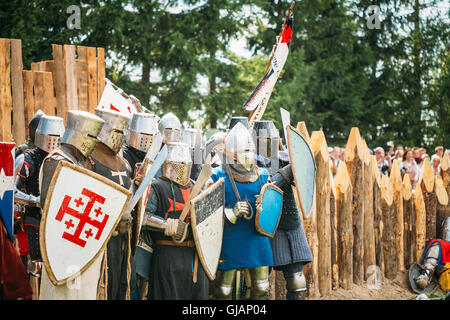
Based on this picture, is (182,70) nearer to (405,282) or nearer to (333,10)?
(333,10)

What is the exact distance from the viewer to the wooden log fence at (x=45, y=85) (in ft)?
21.5

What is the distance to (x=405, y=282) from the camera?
24.2ft

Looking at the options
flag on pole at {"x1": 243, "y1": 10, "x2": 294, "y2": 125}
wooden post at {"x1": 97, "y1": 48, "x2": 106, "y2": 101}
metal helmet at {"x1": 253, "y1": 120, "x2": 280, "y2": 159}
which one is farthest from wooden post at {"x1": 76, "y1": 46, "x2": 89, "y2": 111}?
metal helmet at {"x1": 253, "y1": 120, "x2": 280, "y2": 159}

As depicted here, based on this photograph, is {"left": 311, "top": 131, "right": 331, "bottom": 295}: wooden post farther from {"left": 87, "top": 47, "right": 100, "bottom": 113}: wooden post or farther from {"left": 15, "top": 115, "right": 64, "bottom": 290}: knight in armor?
{"left": 87, "top": 47, "right": 100, "bottom": 113}: wooden post

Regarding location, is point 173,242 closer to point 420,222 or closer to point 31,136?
point 31,136

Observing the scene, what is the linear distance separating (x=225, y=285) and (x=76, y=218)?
5.50 feet

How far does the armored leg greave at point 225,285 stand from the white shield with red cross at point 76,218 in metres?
1.41

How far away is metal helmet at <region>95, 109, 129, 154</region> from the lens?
388 cm

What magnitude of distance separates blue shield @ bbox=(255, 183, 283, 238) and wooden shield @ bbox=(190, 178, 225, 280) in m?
0.32

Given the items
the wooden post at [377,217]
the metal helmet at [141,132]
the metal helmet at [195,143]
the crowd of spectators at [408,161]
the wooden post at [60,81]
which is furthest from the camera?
the crowd of spectators at [408,161]

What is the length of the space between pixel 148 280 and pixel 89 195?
123 cm

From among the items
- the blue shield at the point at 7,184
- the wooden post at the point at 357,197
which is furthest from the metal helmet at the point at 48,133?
the wooden post at the point at 357,197

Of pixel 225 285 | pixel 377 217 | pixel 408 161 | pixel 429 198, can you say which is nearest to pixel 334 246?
pixel 377 217

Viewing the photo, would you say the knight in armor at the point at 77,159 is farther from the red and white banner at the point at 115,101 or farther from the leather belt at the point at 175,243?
the red and white banner at the point at 115,101
